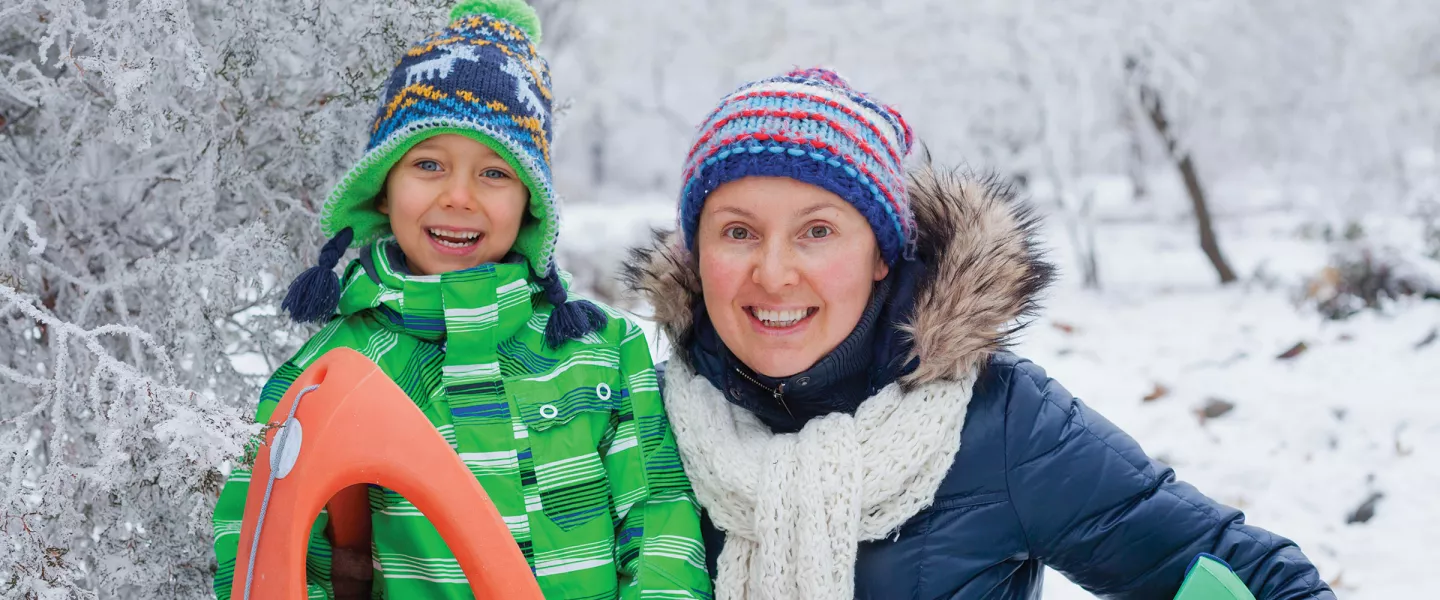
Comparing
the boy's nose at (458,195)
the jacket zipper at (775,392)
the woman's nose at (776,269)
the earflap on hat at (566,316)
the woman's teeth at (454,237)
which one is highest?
the boy's nose at (458,195)

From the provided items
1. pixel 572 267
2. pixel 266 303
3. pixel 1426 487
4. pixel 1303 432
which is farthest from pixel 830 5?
pixel 266 303

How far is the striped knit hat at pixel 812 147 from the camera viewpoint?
1.97m

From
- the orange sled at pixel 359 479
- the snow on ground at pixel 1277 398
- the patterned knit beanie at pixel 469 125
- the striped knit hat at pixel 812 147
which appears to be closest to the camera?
the orange sled at pixel 359 479

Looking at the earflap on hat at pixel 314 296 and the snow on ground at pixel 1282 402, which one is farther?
the snow on ground at pixel 1282 402

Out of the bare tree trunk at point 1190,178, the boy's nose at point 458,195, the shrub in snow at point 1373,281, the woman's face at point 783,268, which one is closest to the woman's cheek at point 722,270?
the woman's face at point 783,268

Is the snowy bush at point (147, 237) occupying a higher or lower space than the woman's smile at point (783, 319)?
higher

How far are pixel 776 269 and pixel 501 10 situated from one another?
3.19ft

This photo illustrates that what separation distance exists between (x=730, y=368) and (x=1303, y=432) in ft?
14.4

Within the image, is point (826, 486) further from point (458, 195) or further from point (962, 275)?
point (458, 195)

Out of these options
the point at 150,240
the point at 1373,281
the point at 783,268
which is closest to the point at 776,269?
the point at 783,268

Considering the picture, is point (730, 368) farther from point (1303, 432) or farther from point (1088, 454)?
point (1303, 432)

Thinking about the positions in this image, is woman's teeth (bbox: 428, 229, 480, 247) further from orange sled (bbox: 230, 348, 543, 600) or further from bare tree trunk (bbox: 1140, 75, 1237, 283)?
bare tree trunk (bbox: 1140, 75, 1237, 283)

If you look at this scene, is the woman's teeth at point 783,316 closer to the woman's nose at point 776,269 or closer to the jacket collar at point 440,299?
the woman's nose at point 776,269

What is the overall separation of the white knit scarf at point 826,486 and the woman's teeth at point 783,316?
20 centimetres
